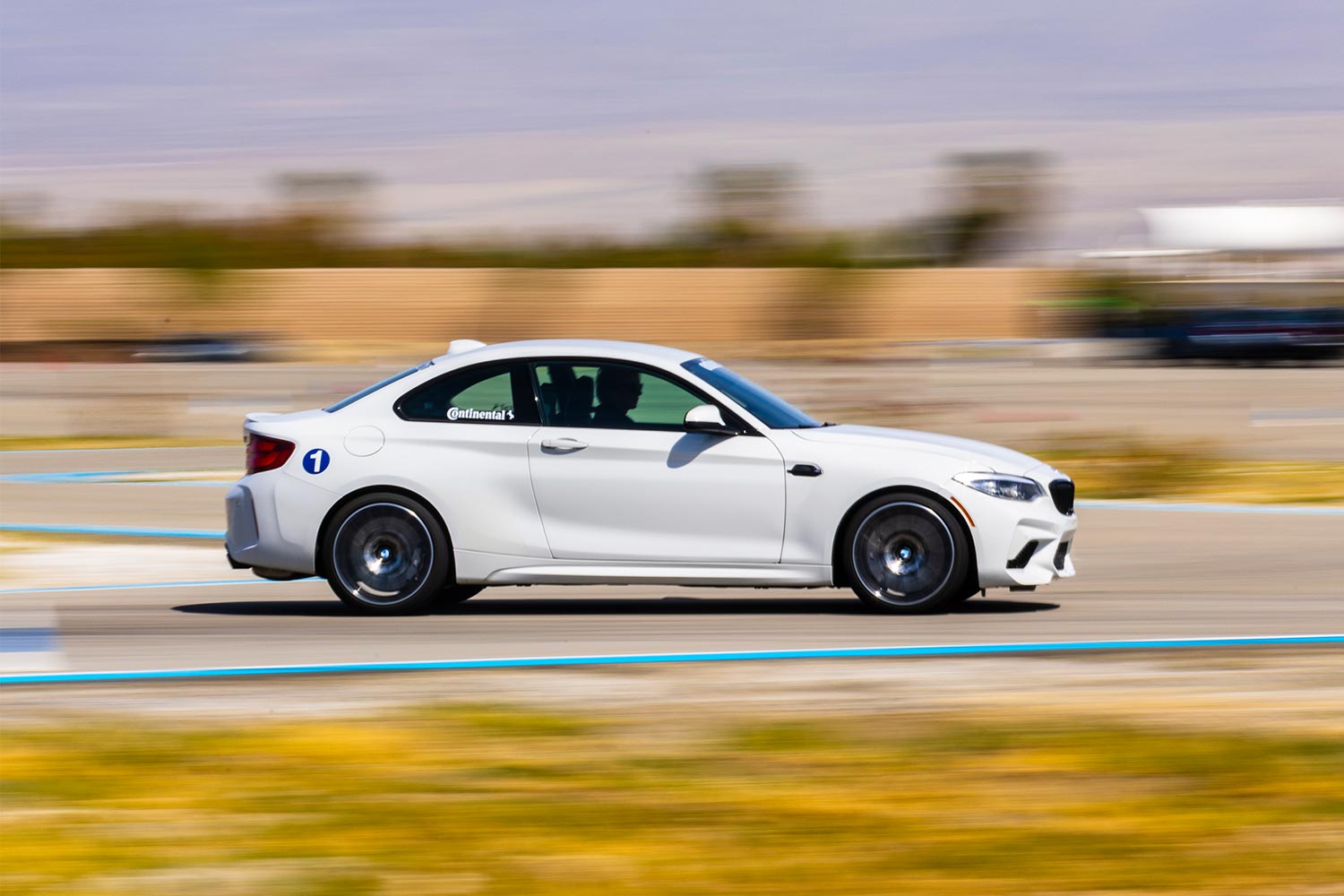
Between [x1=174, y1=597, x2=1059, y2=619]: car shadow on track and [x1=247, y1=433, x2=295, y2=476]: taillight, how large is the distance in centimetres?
87

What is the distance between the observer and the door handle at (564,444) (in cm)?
959

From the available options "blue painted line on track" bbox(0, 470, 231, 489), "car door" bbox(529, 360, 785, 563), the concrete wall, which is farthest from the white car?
the concrete wall

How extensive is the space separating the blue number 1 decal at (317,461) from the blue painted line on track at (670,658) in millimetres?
1591

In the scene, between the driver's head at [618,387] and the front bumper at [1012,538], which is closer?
the front bumper at [1012,538]

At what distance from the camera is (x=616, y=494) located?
31.4 ft

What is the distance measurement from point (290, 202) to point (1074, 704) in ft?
294

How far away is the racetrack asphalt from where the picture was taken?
347 inches

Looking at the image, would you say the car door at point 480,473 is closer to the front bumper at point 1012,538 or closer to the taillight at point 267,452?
the taillight at point 267,452

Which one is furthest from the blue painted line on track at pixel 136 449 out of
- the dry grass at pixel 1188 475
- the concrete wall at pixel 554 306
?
the concrete wall at pixel 554 306

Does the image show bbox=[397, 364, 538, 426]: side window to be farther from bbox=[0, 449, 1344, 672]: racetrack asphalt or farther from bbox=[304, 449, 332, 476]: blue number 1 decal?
bbox=[0, 449, 1344, 672]: racetrack asphalt

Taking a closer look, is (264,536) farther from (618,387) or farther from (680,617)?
(680,617)

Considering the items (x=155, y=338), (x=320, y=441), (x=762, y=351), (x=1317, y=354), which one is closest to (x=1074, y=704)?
(x=320, y=441)

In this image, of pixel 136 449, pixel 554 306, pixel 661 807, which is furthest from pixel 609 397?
pixel 554 306

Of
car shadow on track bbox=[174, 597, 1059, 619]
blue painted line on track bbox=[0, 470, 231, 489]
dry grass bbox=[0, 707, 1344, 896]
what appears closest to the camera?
dry grass bbox=[0, 707, 1344, 896]
